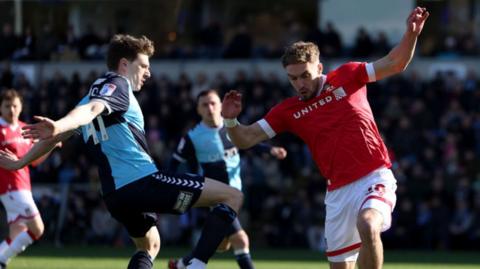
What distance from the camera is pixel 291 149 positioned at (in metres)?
24.3

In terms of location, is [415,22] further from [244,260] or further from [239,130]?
[244,260]

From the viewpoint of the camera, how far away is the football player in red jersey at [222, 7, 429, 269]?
8914 millimetres

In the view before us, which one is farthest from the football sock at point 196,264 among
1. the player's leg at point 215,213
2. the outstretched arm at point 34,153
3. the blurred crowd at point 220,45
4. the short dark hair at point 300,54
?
the blurred crowd at point 220,45

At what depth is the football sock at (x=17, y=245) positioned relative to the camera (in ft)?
42.4

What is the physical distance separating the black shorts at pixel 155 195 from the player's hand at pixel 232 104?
661mm

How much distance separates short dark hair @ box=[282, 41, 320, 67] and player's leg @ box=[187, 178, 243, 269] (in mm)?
1235

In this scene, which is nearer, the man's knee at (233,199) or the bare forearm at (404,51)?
the bare forearm at (404,51)

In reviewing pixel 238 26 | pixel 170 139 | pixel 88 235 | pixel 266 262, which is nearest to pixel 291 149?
pixel 170 139

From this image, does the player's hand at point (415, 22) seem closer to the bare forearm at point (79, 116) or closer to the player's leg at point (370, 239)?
the player's leg at point (370, 239)

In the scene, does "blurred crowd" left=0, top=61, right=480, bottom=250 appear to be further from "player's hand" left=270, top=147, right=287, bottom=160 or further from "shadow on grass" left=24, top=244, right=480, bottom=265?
"player's hand" left=270, top=147, right=287, bottom=160

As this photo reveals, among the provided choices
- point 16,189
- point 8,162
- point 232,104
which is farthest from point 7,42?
point 232,104

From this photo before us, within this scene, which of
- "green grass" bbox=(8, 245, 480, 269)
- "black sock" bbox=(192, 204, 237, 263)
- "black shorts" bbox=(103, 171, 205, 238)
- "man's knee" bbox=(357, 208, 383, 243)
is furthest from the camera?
"green grass" bbox=(8, 245, 480, 269)

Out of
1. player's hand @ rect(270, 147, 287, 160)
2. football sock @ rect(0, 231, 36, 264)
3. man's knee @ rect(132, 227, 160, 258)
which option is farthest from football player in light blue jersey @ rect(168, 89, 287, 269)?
man's knee @ rect(132, 227, 160, 258)

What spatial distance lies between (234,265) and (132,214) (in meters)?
7.63
